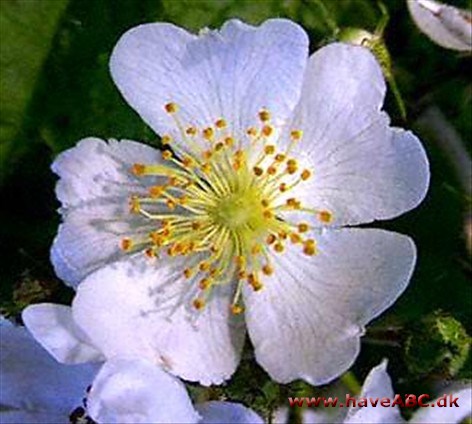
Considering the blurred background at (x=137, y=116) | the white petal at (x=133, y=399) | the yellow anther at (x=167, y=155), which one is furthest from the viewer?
the blurred background at (x=137, y=116)

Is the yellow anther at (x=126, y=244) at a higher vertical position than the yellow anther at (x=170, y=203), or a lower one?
lower

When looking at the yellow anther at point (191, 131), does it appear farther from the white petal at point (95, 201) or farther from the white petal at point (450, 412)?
the white petal at point (450, 412)

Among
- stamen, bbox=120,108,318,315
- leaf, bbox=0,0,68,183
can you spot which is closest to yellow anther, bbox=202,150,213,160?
stamen, bbox=120,108,318,315

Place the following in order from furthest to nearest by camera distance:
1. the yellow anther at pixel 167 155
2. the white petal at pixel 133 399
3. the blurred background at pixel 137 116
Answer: the blurred background at pixel 137 116, the yellow anther at pixel 167 155, the white petal at pixel 133 399

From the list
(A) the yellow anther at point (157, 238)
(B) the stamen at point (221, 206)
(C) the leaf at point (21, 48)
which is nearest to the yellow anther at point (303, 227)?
(B) the stamen at point (221, 206)

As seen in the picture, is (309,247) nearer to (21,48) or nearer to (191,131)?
(191,131)

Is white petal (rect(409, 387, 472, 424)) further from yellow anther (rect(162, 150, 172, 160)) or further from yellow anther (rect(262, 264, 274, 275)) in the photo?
yellow anther (rect(162, 150, 172, 160))

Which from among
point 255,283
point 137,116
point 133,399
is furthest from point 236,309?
point 137,116
